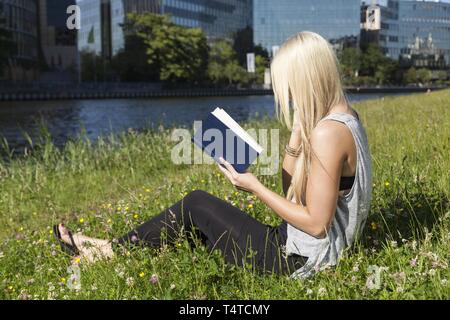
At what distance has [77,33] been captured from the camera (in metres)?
91.2

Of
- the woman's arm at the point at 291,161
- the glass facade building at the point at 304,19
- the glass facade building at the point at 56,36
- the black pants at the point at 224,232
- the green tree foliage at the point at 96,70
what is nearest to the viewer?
the black pants at the point at 224,232

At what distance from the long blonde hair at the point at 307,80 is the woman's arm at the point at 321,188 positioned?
0.26 feet

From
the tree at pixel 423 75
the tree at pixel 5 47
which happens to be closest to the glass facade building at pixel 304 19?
the tree at pixel 423 75

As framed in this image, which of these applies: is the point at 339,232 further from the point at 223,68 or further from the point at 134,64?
the point at 223,68

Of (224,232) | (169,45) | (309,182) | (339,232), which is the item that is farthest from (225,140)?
(169,45)

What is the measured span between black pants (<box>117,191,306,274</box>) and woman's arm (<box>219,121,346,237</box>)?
30 centimetres

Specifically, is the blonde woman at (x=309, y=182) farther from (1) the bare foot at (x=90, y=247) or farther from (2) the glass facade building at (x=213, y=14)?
(2) the glass facade building at (x=213, y=14)

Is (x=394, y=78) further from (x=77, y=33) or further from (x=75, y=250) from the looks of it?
(x=75, y=250)

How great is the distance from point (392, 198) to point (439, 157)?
1.29 meters

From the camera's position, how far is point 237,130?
8.99 feet

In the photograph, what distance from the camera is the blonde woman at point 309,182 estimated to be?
2527mm

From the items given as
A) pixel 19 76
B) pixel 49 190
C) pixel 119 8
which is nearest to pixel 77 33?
pixel 119 8

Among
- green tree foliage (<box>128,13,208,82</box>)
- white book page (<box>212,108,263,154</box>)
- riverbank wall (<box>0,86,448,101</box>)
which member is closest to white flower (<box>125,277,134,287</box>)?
white book page (<box>212,108,263,154</box>)
